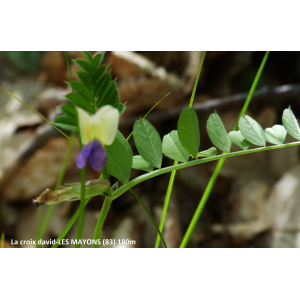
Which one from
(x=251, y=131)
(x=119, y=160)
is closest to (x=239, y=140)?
(x=251, y=131)

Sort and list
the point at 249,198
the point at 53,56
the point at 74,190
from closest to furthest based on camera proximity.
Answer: the point at 74,190, the point at 249,198, the point at 53,56

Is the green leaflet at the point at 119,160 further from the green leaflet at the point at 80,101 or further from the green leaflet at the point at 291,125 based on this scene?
the green leaflet at the point at 291,125

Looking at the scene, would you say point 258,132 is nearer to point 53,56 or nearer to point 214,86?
point 214,86

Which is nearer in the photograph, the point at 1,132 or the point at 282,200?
the point at 282,200

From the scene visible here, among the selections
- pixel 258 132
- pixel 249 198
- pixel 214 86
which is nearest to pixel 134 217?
pixel 249 198

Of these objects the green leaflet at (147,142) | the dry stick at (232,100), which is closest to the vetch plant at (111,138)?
the green leaflet at (147,142)

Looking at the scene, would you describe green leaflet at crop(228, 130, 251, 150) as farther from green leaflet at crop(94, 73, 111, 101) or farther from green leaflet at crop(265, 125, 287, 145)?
green leaflet at crop(94, 73, 111, 101)

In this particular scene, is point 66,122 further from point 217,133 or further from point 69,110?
point 217,133
